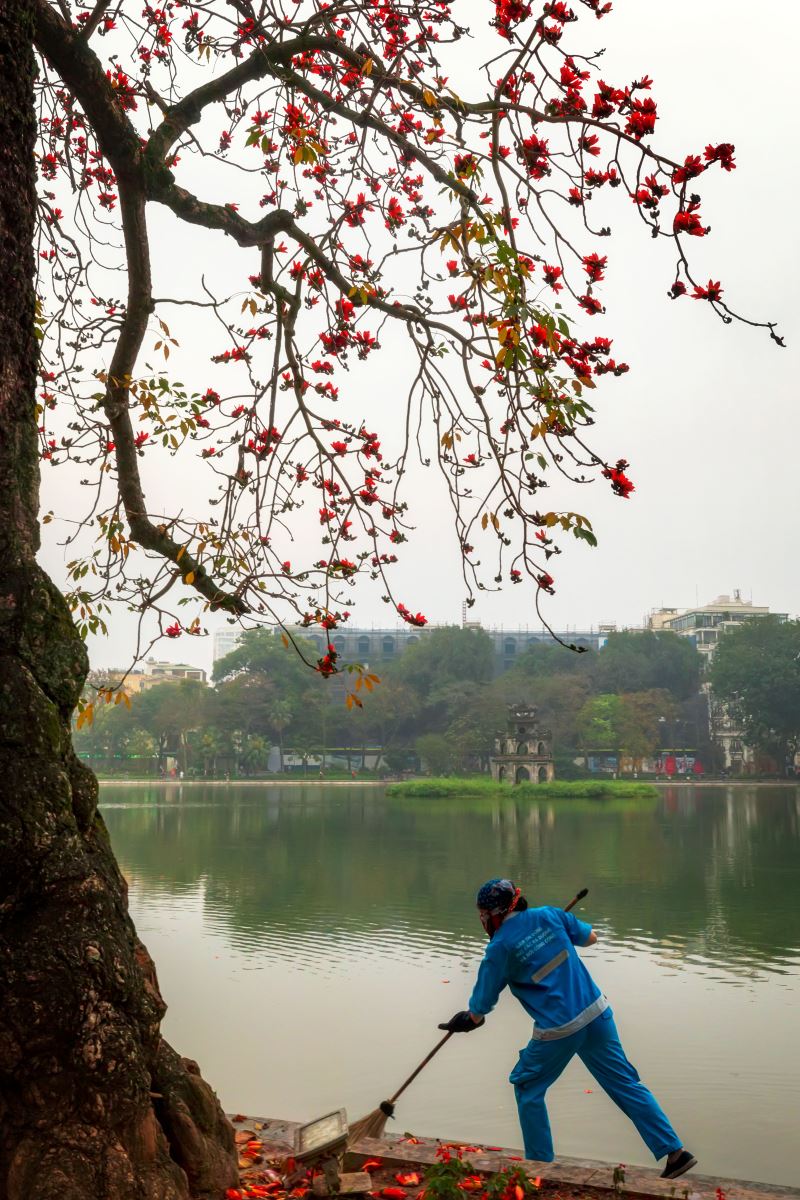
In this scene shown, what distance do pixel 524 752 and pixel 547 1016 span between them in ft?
146

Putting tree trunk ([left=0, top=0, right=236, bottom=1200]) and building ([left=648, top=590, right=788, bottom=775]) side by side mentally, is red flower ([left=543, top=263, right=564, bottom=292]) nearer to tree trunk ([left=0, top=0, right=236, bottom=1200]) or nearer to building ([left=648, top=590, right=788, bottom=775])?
tree trunk ([left=0, top=0, right=236, bottom=1200])

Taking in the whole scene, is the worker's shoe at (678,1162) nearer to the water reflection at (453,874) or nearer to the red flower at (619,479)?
the red flower at (619,479)

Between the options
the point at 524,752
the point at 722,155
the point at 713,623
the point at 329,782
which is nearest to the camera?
the point at 722,155

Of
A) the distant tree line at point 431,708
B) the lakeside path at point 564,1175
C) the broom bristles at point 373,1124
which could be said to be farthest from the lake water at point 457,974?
the distant tree line at point 431,708

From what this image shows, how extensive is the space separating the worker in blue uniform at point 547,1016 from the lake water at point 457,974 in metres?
1.55

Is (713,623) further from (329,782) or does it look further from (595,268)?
(595,268)

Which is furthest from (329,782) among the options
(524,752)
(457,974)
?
(457,974)

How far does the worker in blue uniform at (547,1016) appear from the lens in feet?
13.5

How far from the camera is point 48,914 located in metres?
3.12

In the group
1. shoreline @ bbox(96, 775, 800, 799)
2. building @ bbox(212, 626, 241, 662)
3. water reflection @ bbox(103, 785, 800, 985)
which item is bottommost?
shoreline @ bbox(96, 775, 800, 799)

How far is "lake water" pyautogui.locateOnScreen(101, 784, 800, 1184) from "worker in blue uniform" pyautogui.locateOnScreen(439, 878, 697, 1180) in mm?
1551

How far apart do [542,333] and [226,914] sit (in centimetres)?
1043

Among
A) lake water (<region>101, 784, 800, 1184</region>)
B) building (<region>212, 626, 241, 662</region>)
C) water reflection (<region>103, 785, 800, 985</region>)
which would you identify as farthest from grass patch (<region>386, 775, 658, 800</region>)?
building (<region>212, 626, 241, 662</region>)

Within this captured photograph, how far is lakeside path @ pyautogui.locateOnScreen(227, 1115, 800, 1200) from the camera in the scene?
3316 mm
